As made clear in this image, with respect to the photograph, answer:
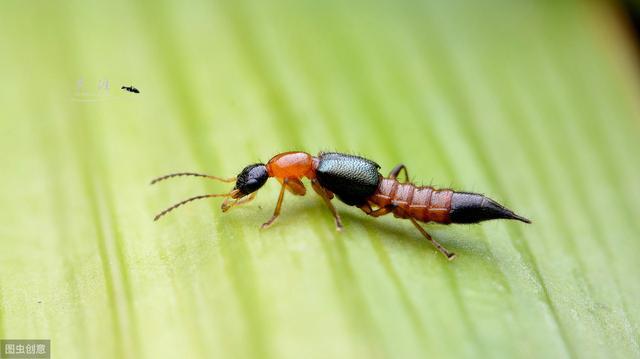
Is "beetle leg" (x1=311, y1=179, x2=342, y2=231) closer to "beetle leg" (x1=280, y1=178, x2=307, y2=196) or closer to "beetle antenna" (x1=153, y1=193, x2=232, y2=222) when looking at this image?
"beetle leg" (x1=280, y1=178, x2=307, y2=196)

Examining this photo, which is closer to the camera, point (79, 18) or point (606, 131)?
point (79, 18)

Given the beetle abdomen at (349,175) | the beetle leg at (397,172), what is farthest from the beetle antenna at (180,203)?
the beetle leg at (397,172)

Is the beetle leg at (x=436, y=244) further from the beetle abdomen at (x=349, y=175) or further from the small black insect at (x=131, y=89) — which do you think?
the small black insect at (x=131, y=89)

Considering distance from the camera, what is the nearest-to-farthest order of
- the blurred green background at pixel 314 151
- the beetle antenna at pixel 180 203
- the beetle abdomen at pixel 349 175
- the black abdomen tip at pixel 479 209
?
the blurred green background at pixel 314 151
the beetle antenna at pixel 180 203
the black abdomen tip at pixel 479 209
the beetle abdomen at pixel 349 175

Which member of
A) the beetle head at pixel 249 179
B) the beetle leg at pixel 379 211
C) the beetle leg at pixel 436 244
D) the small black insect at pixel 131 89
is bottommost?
the beetle leg at pixel 436 244

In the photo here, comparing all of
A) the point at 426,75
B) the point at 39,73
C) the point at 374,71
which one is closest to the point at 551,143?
the point at 426,75

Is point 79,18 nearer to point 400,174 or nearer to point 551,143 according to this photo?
point 400,174

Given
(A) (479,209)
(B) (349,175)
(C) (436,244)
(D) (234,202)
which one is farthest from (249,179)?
(A) (479,209)

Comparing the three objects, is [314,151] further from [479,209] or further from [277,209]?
[479,209]
